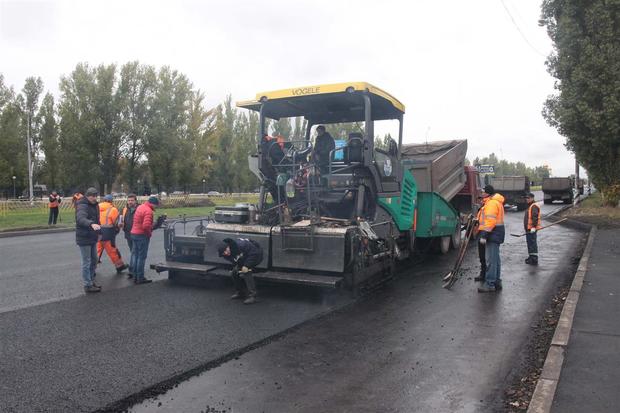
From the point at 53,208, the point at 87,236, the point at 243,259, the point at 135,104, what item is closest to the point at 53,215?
the point at 53,208

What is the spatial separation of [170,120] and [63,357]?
30428 mm

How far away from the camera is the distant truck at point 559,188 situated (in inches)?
1321

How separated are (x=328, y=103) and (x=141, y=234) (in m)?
3.60

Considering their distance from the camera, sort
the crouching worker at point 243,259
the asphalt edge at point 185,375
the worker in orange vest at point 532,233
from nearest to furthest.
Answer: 1. the asphalt edge at point 185,375
2. the crouching worker at point 243,259
3. the worker in orange vest at point 532,233

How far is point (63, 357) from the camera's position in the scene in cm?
456

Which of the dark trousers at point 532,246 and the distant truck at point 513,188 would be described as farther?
the distant truck at point 513,188

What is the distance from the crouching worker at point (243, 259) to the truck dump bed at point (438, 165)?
3.74 m

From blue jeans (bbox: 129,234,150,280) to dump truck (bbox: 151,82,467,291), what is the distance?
0.57 meters

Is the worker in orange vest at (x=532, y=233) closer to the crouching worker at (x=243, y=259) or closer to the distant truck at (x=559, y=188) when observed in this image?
the crouching worker at (x=243, y=259)

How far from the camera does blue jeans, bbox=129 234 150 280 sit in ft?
26.3

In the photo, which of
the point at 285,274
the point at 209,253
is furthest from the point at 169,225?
the point at 285,274

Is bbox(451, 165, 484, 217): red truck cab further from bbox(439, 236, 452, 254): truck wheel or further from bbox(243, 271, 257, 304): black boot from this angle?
bbox(243, 271, 257, 304): black boot

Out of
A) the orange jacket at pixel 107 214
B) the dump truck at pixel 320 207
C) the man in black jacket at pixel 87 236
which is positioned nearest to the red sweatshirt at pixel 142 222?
the dump truck at pixel 320 207

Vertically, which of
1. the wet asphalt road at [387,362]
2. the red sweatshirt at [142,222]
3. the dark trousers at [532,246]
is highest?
the red sweatshirt at [142,222]
